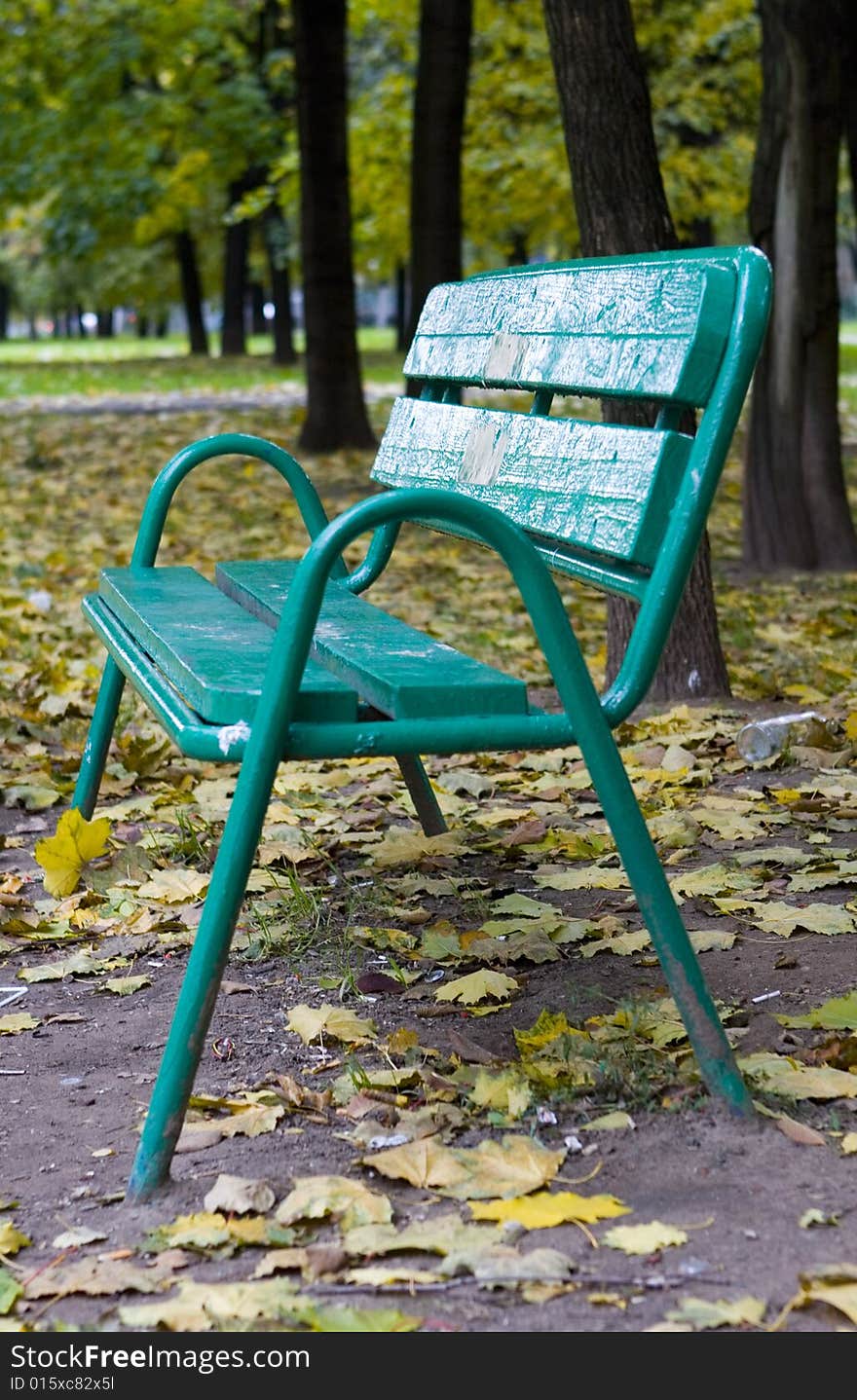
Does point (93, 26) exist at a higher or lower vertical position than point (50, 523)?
higher

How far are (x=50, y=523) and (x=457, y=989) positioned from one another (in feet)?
22.2

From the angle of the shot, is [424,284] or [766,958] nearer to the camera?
[766,958]

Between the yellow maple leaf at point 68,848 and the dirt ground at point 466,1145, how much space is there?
0.28 meters

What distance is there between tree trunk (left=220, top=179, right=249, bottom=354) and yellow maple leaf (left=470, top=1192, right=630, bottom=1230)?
2617 cm

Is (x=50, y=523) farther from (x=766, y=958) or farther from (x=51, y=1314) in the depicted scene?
(x=51, y=1314)

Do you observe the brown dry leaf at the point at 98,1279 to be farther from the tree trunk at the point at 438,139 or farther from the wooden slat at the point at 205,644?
the tree trunk at the point at 438,139

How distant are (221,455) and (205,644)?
36.9 inches

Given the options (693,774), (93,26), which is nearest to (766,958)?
(693,774)

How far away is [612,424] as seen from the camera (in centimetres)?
291

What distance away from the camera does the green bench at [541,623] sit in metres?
2.22

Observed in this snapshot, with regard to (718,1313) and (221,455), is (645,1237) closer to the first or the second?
(718,1313)

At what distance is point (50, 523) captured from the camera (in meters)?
9.11

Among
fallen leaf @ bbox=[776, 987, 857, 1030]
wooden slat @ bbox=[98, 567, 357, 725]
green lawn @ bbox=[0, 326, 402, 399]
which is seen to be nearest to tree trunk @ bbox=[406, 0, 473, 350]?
wooden slat @ bbox=[98, 567, 357, 725]

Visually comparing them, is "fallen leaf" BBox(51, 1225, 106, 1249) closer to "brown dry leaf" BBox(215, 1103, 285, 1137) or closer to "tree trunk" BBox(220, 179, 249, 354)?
"brown dry leaf" BBox(215, 1103, 285, 1137)
